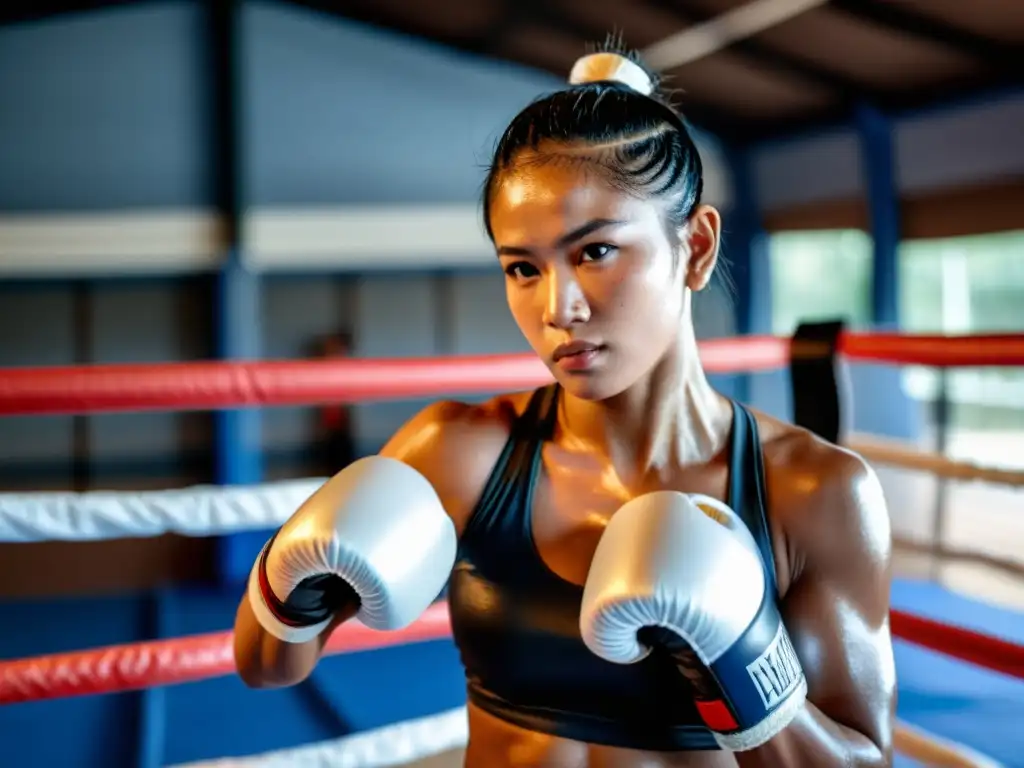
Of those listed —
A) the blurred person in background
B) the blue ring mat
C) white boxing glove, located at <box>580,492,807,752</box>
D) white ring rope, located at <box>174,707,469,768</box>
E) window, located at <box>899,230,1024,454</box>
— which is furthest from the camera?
the blurred person in background

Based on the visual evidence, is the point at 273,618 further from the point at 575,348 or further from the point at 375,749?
the point at 375,749

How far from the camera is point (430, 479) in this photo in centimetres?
83

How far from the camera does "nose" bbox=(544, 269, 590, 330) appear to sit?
687 millimetres

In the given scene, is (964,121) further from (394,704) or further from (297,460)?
(297,460)

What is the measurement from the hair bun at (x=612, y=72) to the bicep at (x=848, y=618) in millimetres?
412

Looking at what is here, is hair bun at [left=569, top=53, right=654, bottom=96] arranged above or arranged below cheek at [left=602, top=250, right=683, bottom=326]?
above

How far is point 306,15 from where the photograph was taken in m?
4.66

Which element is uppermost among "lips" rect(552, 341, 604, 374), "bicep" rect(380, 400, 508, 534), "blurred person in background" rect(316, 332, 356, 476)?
"lips" rect(552, 341, 604, 374)

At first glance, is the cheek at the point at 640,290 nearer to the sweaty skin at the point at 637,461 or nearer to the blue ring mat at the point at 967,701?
the sweaty skin at the point at 637,461

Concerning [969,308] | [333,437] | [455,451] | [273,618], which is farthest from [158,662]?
[969,308]

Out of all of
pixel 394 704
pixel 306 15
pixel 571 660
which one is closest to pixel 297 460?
Result: pixel 306 15

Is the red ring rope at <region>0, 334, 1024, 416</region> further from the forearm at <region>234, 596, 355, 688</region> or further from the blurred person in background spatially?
the blurred person in background

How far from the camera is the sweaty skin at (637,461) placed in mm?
697

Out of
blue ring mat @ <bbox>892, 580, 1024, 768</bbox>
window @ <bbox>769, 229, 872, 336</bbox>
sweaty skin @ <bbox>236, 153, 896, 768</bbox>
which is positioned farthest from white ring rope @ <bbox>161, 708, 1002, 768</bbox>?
window @ <bbox>769, 229, 872, 336</bbox>
